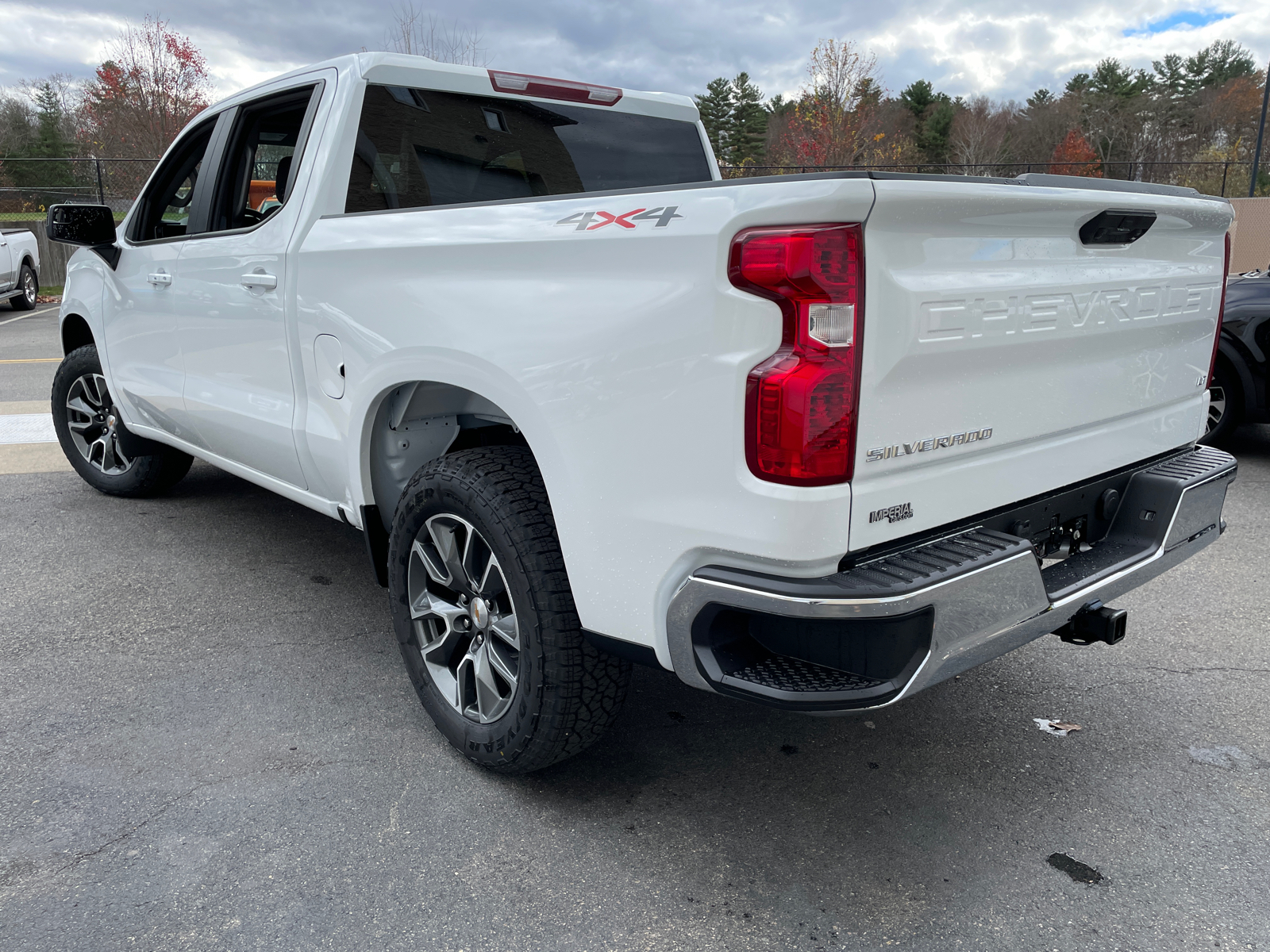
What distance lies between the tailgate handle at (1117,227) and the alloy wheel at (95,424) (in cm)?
486

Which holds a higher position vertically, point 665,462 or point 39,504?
point 665,462

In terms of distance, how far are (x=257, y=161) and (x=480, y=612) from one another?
2286 mm

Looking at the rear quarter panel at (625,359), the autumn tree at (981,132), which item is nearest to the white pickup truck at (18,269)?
the rear quarter panel at (625,359)

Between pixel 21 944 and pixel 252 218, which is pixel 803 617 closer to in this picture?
pixel 21 944

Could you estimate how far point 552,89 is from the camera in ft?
12.0

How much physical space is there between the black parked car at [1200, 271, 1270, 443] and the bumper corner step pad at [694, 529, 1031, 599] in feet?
16.2

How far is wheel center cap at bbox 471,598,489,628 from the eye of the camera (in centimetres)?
258

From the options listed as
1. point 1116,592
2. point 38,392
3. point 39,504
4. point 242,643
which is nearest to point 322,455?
point 242,643

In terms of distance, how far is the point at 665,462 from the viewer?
6.43 ft

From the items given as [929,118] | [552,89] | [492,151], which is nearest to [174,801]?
[492,151]

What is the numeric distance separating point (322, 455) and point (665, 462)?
165cm

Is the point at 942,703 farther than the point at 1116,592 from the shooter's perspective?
Yes

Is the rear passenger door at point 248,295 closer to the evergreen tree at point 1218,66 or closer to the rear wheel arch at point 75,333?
the rear wheel arch at point 75,333

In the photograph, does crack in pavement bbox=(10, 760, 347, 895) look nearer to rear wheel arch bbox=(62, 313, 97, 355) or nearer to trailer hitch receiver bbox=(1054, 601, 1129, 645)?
trailer hitch receiver bbox=(1054, 601, 1129, 645)
